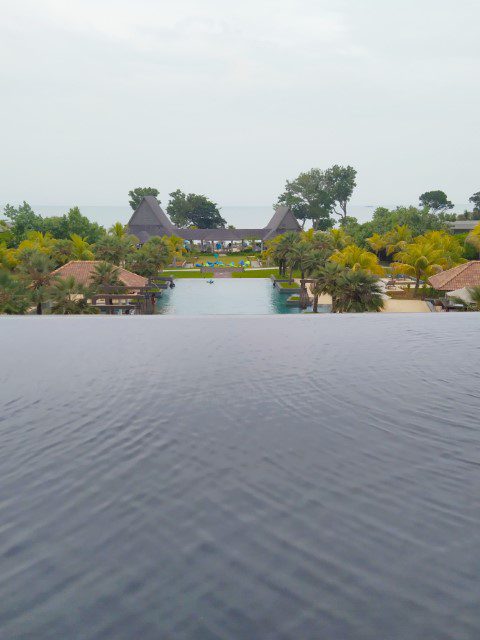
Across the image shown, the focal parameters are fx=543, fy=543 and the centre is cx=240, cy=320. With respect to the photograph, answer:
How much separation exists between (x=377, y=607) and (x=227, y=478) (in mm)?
1417

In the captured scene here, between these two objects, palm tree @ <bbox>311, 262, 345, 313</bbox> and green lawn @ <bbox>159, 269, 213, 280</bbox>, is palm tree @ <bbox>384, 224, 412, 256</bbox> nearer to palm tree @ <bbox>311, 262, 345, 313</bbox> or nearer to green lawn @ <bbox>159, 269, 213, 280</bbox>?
green lawn @ <bbox>159, 269, 213, 280</bbox>

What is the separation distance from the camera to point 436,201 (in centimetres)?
10881

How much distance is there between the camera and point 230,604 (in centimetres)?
246

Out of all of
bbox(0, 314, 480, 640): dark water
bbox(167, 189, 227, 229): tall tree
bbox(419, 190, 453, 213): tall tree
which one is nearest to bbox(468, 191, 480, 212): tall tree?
bbox(419, 190, 453, 213): tall tree

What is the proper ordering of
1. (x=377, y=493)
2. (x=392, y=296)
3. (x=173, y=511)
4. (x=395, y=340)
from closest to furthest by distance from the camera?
(x=173, y=511) → (x=377, y=493) → (x=395, y=340) → (x=392, y=296)

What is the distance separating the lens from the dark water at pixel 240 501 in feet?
7.97

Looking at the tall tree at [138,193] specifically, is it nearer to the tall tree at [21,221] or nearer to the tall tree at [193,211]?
the tall tree at [193,211]

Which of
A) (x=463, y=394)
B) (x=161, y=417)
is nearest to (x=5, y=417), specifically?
(x=161, y=417)

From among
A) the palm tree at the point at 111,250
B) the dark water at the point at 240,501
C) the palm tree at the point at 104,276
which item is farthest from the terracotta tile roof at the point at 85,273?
the dark water at the point at 240,501

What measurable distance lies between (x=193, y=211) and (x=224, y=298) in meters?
63.1

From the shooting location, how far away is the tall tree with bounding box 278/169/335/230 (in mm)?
97500

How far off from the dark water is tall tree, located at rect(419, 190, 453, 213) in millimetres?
110417

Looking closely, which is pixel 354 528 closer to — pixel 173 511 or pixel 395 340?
pixel 173 511

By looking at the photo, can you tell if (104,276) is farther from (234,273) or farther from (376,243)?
(376,243)
